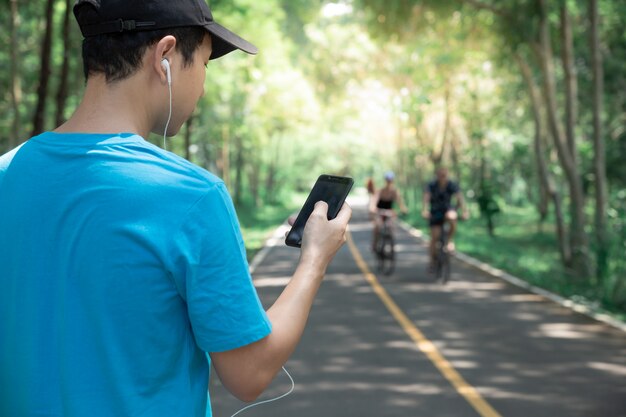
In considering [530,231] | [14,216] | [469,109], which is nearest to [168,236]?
[14,216]

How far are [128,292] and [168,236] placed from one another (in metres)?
0.12

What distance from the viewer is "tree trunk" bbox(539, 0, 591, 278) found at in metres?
17.5

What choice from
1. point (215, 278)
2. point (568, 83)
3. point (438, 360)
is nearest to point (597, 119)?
point (568, 83)

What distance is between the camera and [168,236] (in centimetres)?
166

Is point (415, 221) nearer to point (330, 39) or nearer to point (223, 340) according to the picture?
point (330, 39)

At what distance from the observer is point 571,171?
1841cm

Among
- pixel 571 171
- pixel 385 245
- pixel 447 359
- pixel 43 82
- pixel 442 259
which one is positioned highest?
pixel 43 82

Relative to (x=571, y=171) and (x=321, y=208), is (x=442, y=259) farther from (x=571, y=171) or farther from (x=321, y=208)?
(x=321, y=208)

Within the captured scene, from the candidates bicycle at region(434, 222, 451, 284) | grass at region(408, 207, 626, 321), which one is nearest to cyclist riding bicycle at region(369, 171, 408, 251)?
bicycle at region(434, 222, 451, 284)

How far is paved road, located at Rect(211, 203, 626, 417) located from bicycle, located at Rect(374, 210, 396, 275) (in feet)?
9.98

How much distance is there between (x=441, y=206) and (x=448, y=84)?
67.6 feet

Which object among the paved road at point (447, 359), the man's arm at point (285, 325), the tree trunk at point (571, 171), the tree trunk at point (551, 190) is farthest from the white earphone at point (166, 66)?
the tree trunk at point (551, 190)

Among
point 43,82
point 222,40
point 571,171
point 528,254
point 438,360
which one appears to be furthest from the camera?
point 528,254

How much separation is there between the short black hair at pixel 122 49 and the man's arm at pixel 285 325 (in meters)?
0.46
